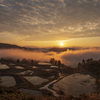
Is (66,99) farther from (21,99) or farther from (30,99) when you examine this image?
(21,99)

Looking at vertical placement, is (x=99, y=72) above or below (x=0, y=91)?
below

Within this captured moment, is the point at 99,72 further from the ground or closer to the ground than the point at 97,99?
closer to the ground

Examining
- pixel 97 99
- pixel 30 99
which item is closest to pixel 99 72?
pixel 97 99

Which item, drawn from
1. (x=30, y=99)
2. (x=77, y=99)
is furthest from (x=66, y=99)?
(x=30, y=99)

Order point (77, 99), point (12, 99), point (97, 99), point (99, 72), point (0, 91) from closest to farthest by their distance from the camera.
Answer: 1. point (12, 99)
2. point (97, 99)
3. point (77, 99)
4. point (0, 91)
5. point (99, 72)

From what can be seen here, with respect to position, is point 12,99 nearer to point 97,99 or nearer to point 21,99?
point 21,99

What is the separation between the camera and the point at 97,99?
1446cm

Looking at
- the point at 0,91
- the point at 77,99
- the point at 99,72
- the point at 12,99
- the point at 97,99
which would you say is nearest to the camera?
the point at 12,99

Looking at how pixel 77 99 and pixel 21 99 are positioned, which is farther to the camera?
pixel 77 99

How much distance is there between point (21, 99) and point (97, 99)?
11608 mm

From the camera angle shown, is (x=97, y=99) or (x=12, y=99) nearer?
(x=12, y=99)

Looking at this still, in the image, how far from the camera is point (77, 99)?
1553 centimetres

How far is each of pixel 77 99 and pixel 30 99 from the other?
7737 millimetres

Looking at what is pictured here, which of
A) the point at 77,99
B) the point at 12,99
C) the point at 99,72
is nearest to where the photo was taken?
the point at 12,99
